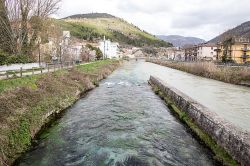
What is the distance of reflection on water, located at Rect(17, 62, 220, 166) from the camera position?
1174 cm

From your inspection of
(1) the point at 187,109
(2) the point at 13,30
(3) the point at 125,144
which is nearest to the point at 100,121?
(3) the point at 125,144

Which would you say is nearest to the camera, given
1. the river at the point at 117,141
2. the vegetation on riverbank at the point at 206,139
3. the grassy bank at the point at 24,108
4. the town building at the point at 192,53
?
the vegetation on riverbank at the point at 206,139

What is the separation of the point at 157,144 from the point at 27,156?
6.28 meters

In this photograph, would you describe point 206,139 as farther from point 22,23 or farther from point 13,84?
point 22,23

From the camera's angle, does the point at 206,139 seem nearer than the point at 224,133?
No

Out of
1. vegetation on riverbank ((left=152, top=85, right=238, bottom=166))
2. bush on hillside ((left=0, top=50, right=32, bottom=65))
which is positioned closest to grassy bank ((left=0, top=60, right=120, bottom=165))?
vegetation on riverbank ((left=152, top=85, right=238, bottom=166))

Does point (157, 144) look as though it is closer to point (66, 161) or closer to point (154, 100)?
point (66, 161)

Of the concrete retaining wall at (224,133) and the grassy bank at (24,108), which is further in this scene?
the grassy bank at (24,108)

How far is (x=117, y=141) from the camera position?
552 inches

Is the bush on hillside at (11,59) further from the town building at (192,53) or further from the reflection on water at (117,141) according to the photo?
the town building at (192,53)

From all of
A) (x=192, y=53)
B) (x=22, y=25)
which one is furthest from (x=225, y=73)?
(x=192, y=53)

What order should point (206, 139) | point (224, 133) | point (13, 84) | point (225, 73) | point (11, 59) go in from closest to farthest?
point (224, 133)
point (206, 139)
point (13, 84)
point (11, 59)
point (225, 73)

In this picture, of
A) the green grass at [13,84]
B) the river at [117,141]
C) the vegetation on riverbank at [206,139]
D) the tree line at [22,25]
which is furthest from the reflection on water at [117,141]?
the tree line at [22,25]

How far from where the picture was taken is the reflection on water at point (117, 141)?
11742 millimetres
